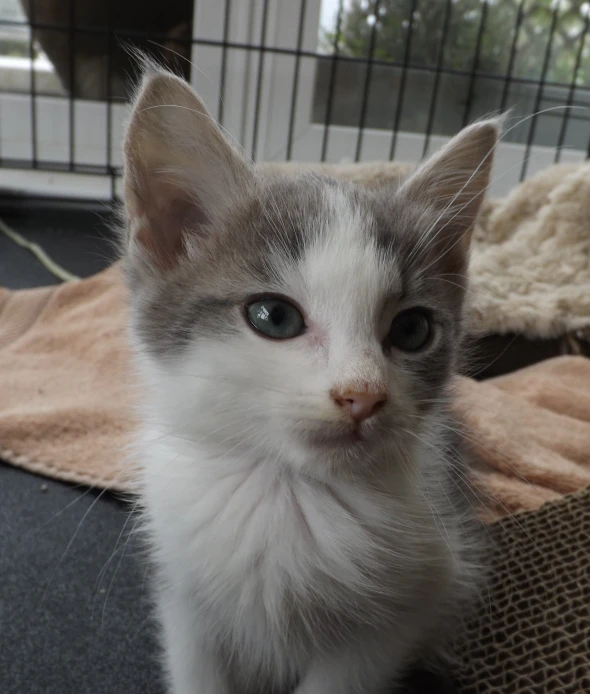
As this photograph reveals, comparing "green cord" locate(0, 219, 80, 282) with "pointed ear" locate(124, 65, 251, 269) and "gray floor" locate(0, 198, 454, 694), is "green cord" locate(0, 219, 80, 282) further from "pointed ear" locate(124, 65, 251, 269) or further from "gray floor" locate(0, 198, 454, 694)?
"pointed ear" locate(124, 65, 251, 269)

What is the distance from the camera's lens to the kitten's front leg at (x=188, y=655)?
904mm

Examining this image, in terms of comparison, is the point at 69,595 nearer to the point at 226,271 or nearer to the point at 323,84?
the point at 226,271

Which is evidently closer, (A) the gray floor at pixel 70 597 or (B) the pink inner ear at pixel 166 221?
(B) the pink inner ear at pixel 166 221

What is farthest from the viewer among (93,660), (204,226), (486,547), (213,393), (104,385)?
(104,385)

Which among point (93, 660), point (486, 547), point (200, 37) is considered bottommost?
point (93, 660)

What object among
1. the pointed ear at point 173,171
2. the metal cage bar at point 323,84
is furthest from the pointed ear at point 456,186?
the metal cage bar at point 323,84

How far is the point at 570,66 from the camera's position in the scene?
297cm

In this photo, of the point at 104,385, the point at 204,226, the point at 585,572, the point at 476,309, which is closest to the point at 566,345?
the point at 476,309

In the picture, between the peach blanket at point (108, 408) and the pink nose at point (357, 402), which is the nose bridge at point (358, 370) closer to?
the pink nose at point (357, 402)

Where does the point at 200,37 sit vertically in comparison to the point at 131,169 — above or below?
above

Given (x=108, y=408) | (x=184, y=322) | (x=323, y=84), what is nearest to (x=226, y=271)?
(x=184, y=322)

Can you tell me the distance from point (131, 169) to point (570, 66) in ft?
8.95

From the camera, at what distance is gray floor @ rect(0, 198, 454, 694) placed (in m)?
0.98

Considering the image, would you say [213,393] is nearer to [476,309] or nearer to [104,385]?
[104,385]
